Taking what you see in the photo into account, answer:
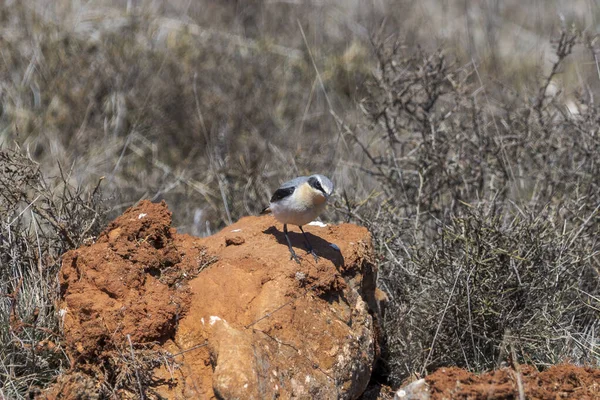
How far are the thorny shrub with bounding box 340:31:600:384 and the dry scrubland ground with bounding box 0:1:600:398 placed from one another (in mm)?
23

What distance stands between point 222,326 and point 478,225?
6.56 ft

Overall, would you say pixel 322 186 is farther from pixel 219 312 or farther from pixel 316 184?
pixel 219 312

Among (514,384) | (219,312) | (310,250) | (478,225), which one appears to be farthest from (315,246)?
(514,384)

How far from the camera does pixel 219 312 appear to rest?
165 inches

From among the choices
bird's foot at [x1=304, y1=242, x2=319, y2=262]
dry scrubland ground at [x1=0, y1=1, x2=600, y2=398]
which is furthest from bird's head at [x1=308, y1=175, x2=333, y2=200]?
dry scrubland ground at [x1=0, y1=1, x2=600, y2=398]

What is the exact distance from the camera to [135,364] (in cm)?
396

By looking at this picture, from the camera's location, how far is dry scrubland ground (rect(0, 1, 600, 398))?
16.3ft

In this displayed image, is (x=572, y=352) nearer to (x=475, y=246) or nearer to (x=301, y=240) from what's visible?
(x=475, y=246)

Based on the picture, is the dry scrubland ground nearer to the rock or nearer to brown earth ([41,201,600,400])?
brown earth ([41,201,600,400])

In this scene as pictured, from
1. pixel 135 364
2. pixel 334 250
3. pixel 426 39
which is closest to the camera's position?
pixel 135 364

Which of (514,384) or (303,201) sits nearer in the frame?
(514,384)

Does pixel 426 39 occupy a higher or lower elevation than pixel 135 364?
lower

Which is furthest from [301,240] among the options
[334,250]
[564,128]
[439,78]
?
[564,128]

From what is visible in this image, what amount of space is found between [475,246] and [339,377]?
148 centimetres
